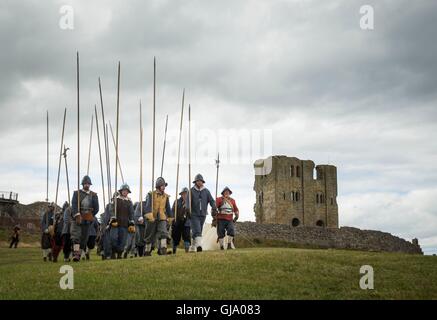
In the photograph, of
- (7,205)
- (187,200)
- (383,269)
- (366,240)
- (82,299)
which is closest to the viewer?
(82,299)

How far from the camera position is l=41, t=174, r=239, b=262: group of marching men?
56.0 feet

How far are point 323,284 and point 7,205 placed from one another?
48.0m

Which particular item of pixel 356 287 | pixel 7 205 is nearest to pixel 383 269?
pixel 356 287

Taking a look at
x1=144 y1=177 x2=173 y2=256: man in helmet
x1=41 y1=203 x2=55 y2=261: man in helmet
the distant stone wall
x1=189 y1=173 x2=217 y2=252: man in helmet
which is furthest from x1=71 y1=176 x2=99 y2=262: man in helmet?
the distant stone wall

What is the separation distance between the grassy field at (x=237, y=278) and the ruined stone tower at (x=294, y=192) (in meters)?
58.0

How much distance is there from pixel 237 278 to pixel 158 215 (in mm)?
6614

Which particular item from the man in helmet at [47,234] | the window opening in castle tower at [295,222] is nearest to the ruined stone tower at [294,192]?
the window opening in castle tower at [295,222]

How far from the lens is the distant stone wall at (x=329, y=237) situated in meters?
53.3

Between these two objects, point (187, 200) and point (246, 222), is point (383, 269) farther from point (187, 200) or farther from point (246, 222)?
point (246, 222)

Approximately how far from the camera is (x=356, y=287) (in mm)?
10719

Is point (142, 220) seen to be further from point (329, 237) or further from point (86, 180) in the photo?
point (329, 237)

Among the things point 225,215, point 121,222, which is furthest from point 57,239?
point 225,215

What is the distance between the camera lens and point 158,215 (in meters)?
17.5

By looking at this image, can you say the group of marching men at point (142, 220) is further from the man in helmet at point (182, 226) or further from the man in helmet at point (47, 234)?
the man in helmet at point (47, 234)
